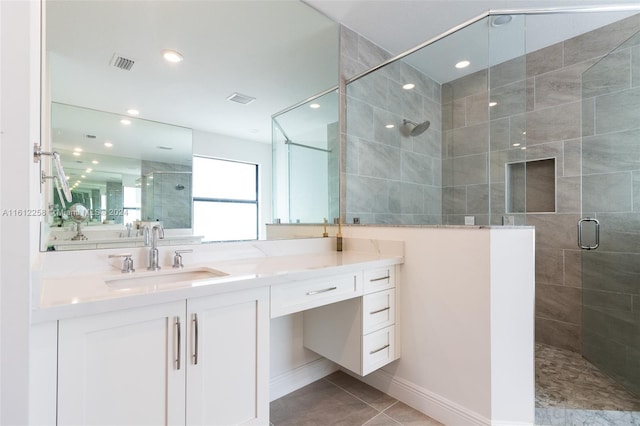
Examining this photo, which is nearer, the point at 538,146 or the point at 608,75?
the point at 608,75

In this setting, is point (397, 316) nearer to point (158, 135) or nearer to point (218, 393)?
point (218, 393)

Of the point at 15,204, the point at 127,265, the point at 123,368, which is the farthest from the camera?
the point at 127,265

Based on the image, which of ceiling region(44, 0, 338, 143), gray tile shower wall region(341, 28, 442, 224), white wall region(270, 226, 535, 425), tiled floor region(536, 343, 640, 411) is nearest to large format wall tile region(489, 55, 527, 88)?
gray tile shower wall region(341, 28, 442, 224)

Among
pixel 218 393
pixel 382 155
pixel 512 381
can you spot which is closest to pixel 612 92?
pixel 382 155

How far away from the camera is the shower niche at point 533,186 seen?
2424 millimetres

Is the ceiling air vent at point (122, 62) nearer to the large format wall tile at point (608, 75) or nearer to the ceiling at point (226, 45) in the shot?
the ceiling at point (226, 45)

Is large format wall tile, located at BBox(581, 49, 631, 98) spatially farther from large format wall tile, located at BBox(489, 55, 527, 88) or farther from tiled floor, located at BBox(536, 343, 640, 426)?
tiled floor, located at BBox(536, 343, 640, 426)

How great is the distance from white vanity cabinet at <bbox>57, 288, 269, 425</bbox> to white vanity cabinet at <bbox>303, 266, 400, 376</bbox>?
0.59 m

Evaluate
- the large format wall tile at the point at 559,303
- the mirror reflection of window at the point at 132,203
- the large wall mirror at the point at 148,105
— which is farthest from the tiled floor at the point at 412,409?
the mirror reflection of window at the point at 132,203

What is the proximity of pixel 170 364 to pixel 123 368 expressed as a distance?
0.44 feet

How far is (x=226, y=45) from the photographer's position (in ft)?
5.80

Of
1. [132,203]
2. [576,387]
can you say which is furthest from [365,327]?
[576,387]

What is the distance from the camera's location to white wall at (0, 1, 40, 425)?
674 mm

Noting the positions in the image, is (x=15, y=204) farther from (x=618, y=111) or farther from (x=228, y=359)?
(x=618, y=111)
